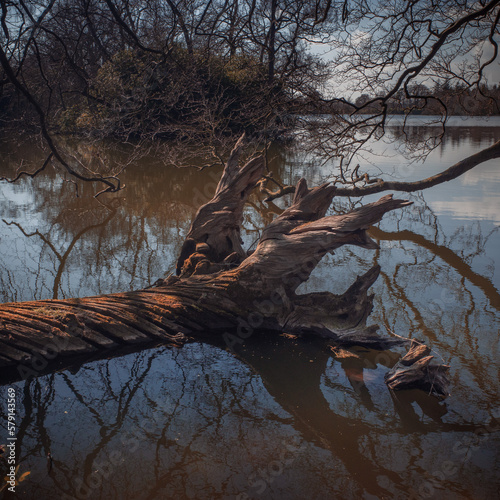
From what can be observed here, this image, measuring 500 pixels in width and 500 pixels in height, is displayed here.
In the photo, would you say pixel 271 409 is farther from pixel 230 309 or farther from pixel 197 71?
pixel 197 71

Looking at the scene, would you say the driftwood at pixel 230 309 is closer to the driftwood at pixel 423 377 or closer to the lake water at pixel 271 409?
the lake water at pixel 271 409

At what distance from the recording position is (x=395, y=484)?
267 cm

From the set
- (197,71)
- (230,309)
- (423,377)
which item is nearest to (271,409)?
(423,377)

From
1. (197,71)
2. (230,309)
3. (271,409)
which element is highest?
(197,71)

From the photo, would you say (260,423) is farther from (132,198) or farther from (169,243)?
(132,198)

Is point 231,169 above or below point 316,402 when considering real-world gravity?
above

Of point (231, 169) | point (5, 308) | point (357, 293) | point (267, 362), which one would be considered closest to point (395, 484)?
point (267, 362)

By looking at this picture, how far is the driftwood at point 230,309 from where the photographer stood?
395cm

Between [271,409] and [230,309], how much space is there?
1369 millimetres

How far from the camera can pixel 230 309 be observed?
179 inches

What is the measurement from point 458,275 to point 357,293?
215 cm

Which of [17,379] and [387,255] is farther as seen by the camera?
[387,255]

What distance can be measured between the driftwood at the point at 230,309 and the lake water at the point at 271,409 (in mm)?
196

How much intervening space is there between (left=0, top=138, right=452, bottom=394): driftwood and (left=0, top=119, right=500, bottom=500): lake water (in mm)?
196
